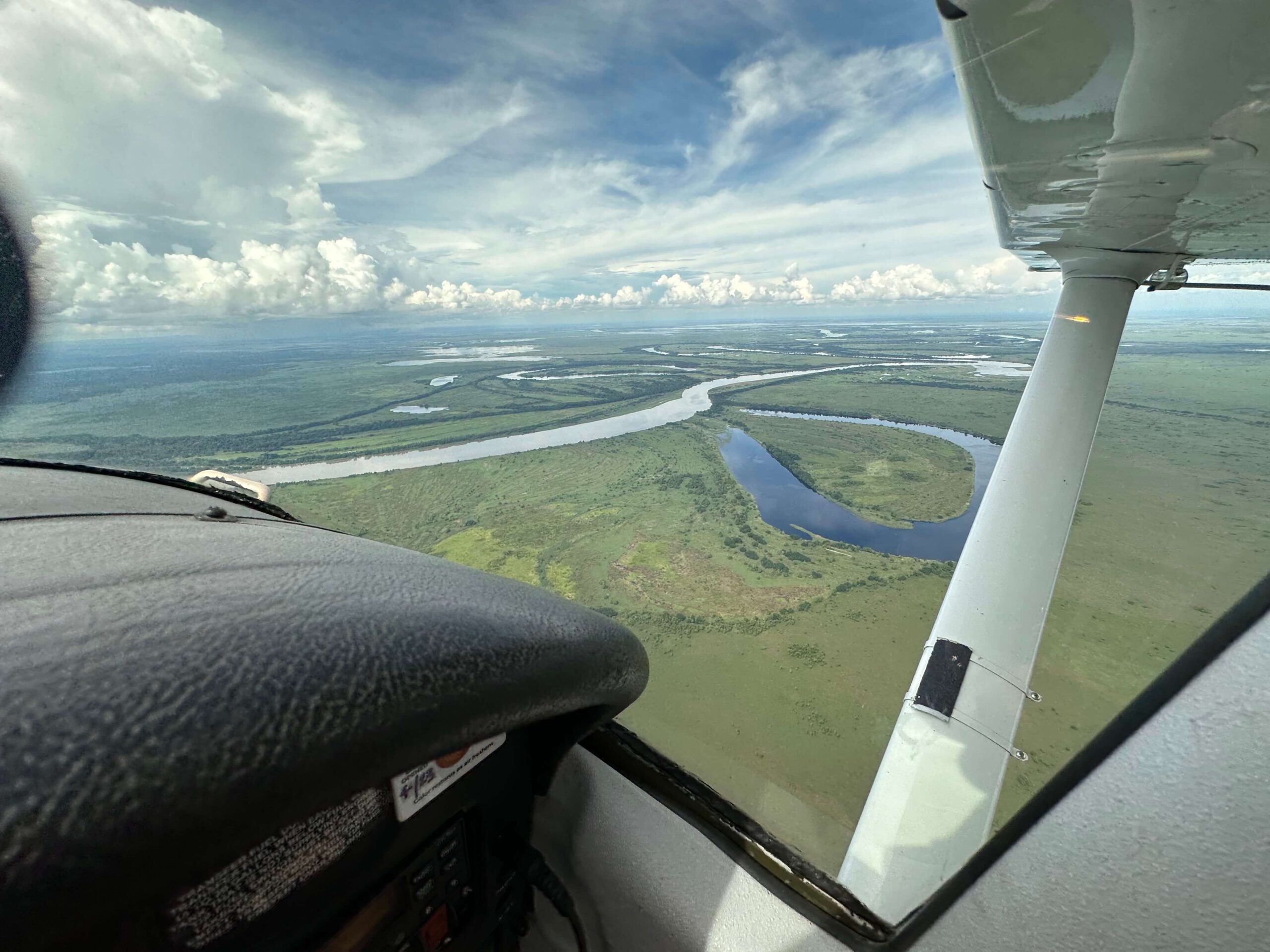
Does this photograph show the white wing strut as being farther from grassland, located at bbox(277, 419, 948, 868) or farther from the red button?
the red button

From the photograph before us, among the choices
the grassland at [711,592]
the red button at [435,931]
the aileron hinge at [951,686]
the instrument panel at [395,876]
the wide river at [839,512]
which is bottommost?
the wide river at [839,512]

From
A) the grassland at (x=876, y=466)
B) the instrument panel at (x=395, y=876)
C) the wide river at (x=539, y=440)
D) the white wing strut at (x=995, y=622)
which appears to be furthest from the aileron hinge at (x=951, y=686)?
the grassland at (x=876, y=466)

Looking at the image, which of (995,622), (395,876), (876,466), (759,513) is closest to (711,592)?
(759,513)

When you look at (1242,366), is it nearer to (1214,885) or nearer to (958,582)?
(958,582)

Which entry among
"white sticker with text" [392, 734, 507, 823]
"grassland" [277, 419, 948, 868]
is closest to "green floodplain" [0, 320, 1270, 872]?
"grassland" [277, 419, 948, 868]

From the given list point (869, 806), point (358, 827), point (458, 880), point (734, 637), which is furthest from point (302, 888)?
point (734, 637)

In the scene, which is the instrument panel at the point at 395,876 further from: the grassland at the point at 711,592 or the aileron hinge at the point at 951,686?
the aileron hinge at the point at 951,686
